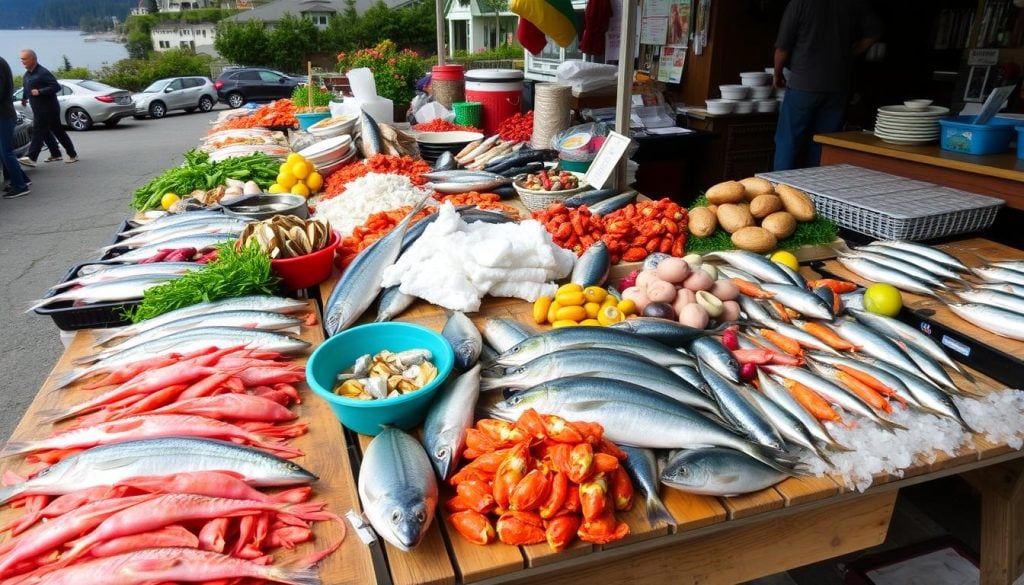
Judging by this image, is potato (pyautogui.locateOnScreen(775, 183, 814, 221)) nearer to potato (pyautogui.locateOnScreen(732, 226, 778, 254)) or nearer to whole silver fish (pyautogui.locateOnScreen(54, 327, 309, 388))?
potato (pyautogui.locateOnScreen(732, 226, 778, 254))

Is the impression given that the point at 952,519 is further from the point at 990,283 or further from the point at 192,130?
the point at 192,130

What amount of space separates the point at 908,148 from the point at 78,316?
577 centimetres

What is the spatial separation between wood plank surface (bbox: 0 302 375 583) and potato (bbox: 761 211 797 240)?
2558mm

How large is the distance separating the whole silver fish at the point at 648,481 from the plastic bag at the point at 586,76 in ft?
19.8

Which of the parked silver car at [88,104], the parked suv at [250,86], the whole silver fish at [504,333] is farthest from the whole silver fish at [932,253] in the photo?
the parked suv at [250,86]

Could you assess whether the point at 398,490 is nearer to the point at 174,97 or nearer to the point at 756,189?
the point at 756,189

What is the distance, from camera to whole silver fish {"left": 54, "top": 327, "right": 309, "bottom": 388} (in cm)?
237

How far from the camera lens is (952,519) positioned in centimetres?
343

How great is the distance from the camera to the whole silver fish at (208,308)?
8.52 ft

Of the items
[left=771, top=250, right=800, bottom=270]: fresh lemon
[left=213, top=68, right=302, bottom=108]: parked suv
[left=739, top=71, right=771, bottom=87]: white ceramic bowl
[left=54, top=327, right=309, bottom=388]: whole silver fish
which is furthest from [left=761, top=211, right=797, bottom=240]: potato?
[left=213, top=68, right=302, bottom=108]: parked suv

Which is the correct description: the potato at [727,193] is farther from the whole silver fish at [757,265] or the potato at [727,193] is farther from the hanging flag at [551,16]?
the hanging flag at [551,16]

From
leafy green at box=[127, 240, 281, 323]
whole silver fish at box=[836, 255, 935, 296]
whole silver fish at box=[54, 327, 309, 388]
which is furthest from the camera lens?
whole silver fish at box=[836, 255, 935, 296]

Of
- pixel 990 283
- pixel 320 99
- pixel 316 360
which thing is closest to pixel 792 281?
pixel 990 283

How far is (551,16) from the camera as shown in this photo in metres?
6.74
